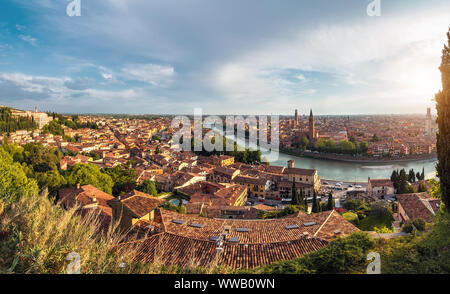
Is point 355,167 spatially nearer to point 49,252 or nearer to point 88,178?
point 88,178

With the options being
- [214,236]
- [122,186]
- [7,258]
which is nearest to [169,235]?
[214,236]

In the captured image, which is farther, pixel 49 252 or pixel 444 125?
pixel 444 125

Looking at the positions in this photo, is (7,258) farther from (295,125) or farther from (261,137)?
(295,125)

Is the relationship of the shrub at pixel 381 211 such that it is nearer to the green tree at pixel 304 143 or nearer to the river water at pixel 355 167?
the river water at pixel 355 167

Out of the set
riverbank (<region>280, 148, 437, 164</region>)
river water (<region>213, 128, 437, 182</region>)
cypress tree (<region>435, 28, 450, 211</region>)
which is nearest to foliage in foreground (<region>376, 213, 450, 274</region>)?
cypress tree (<region>435, 28, 450, 211</region>)

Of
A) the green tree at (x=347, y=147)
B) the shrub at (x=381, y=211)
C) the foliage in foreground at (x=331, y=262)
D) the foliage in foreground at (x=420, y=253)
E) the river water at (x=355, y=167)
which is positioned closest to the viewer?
the foliage in foreground at (x=420, y=253)

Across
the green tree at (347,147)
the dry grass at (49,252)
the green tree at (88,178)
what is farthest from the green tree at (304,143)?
the dry grass at (49,252)

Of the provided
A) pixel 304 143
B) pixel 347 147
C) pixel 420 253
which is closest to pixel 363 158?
pixel 347 147
